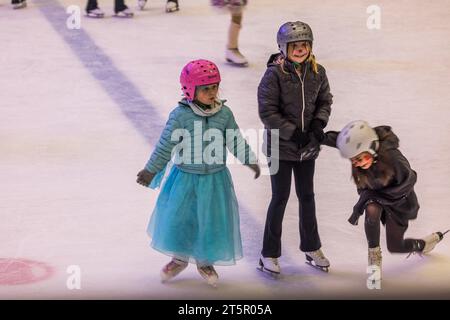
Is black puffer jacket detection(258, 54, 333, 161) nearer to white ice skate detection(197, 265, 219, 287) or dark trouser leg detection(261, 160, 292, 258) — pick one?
dark trouser leg detection(261, 160, 292, 258)

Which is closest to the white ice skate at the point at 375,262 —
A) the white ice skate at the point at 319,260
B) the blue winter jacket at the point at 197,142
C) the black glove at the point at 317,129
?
the white ice skate at the point at 319,260

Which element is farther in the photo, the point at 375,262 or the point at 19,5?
the point at 19,5

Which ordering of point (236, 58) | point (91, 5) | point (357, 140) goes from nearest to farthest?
point (357, 140)
point (236, 58)
point (91, 5)

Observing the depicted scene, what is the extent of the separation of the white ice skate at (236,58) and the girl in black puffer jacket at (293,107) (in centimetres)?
346

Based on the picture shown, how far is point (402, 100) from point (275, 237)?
290 cm

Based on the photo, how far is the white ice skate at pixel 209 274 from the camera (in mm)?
6797

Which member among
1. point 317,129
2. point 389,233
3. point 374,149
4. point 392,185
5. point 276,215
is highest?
point 317,129

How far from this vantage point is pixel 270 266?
22.8ft

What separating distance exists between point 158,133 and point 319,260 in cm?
228

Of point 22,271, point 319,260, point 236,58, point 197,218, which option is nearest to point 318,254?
point 319,260

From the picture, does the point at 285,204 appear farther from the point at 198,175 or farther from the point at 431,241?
the point at 431,241

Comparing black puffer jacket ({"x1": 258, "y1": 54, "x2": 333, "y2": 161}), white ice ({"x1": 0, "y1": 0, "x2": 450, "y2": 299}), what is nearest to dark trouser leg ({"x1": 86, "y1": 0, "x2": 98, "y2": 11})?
white ice ({"x1": 0, "y1": 0, "x2": 450, "y2": 299})

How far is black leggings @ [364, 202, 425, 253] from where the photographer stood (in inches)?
267

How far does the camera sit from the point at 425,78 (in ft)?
33.0
